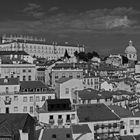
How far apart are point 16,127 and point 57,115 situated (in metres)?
15.7

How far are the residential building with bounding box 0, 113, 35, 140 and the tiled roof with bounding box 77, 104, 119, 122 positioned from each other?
11952 millimetres

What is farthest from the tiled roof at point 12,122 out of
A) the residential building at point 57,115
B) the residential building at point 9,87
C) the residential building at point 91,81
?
the residential building at point 91,81

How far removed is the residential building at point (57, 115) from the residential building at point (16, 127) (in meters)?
11.7

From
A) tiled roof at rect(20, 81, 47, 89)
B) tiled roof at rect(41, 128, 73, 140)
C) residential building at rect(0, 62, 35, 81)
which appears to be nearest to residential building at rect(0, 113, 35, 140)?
tiled roof at rect(41, 128, 73, 140)

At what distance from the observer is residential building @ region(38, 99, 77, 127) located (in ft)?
148

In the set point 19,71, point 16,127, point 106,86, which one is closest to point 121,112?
point 16,127

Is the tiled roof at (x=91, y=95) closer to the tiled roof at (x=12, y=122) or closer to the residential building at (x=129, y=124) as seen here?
the residential building at (x=129, y=124)

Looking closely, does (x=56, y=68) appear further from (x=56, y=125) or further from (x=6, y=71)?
(x=56, y=125)

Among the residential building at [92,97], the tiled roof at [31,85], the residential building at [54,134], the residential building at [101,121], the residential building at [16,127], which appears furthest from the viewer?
the tiled roof at [31,85]

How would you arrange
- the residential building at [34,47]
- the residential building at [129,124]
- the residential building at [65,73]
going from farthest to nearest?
the residential building at [34,47] < the residential building at [65,73] < the residential building at [129,124]

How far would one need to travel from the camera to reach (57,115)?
45.6 meters

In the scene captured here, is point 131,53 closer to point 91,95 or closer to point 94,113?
point 91,95

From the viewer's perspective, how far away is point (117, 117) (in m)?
44.3

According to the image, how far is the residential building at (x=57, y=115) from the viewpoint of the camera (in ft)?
148
